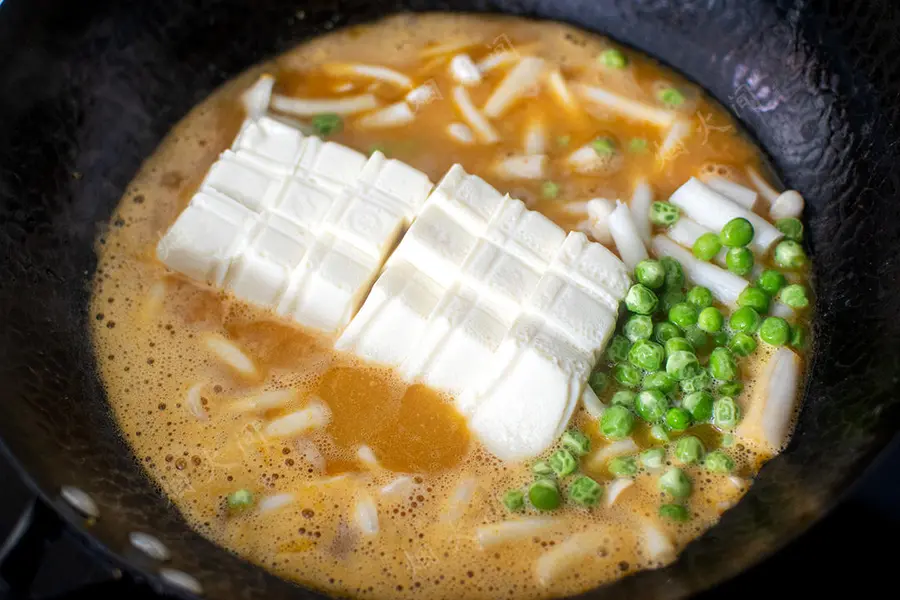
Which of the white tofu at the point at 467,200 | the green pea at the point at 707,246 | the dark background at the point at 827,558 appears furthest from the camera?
the green pea at the point at 707,246

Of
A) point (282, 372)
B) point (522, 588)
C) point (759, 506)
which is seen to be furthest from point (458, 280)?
point (759, 506)

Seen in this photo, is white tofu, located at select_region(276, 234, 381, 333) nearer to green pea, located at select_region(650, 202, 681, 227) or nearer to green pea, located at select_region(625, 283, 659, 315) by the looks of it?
green pea, located at select_region(625, 283, 659, 315)

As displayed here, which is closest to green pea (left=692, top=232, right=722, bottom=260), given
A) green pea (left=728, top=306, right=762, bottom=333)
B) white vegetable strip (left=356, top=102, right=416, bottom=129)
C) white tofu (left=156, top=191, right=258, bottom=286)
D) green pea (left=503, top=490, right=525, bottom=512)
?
green pea (left=728, top=306, right=762, bottom=333)

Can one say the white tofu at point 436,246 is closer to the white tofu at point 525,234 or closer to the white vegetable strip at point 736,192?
the white tofu at point 525,234

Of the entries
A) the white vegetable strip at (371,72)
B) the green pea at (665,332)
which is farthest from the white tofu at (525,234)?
the white vegetable strip at (371,72)

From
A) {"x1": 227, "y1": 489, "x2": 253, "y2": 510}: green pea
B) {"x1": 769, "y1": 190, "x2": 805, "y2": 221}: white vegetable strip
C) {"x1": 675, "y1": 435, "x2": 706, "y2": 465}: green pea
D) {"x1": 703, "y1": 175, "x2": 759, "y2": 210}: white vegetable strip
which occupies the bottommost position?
{"x1": 227, "y1": 489, "x2": 253, "y2": 510}: green pea
